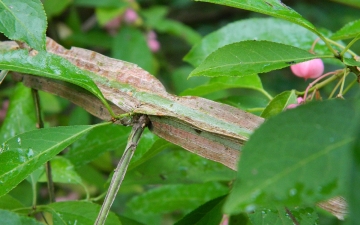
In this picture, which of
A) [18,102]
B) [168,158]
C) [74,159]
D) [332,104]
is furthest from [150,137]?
[332,104]

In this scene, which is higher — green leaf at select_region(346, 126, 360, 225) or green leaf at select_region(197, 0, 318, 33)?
green leaf at select_region(197, 0, 318, 33)

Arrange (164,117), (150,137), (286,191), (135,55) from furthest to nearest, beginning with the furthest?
(135,55) → (150,137) → (164,117) → (286,191)

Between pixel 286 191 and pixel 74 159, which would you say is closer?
pixel 286 191

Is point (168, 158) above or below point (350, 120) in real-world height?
below

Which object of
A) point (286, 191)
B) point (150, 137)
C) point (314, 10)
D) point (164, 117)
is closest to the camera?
point (286, 191)

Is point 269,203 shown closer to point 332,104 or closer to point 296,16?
point 332,104

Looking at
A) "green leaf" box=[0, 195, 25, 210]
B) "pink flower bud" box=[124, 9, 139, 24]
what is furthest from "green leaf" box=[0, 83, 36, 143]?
"pink flower bud" box=[124, 9, 139, 24]

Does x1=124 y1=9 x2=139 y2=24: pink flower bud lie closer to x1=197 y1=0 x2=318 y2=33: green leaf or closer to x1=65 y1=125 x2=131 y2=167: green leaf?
x1=65 y1=125 x2=131 y2=167: green leaf

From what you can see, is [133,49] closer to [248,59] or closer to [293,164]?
[248,59]
